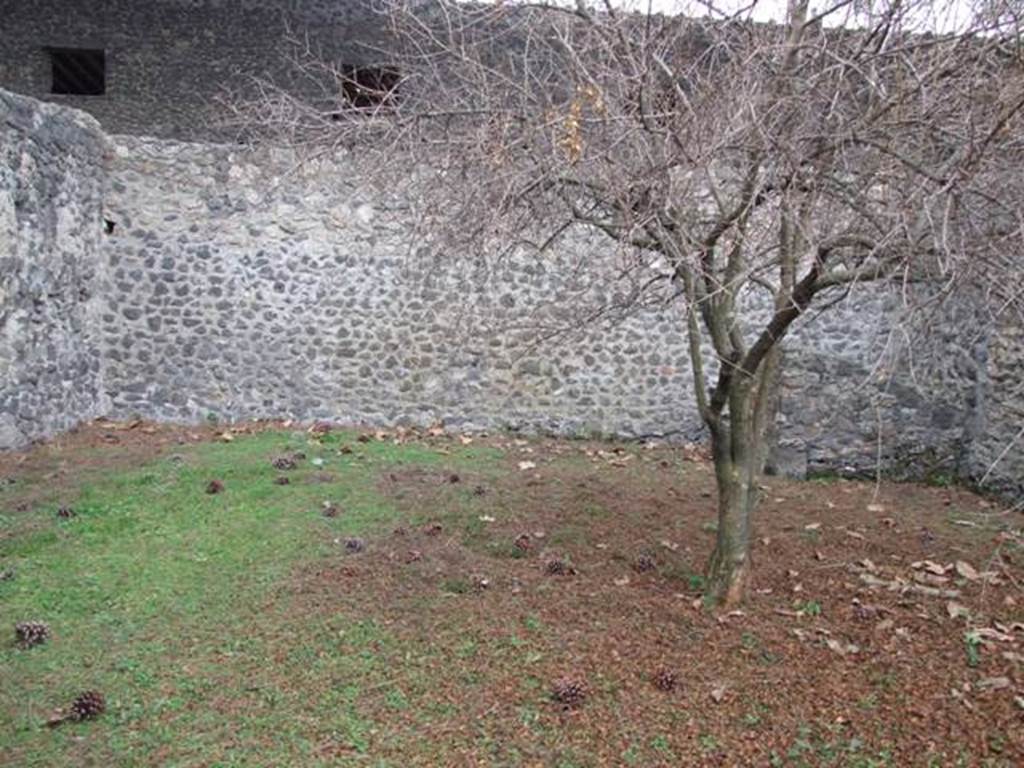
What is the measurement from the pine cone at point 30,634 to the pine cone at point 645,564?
2.74 meters

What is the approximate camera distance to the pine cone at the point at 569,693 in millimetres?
3303

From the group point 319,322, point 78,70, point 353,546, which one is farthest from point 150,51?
point 353,546

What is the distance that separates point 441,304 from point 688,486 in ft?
10.4

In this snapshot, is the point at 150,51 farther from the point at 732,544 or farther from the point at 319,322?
the point at 732,544

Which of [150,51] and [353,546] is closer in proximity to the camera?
[353,546]

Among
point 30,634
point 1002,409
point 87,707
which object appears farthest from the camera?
point 1002,409

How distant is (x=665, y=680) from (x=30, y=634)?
8.64 feet

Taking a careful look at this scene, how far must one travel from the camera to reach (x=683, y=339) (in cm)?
864

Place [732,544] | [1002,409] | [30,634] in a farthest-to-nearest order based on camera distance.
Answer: [1002,409] < [732,544] < [30,634]

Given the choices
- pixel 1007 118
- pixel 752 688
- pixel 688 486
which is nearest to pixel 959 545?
pixel 688 486

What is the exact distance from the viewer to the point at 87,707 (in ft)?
10.6

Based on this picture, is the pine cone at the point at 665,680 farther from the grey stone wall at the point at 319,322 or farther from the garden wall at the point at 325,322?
the grey stone wall at the point at 319,322

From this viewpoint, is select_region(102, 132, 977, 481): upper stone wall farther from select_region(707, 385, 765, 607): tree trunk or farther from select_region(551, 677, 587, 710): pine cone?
select_region(551, 677, 587, 710): pine cone

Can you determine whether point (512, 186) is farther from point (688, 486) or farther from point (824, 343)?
point (824, 343)
